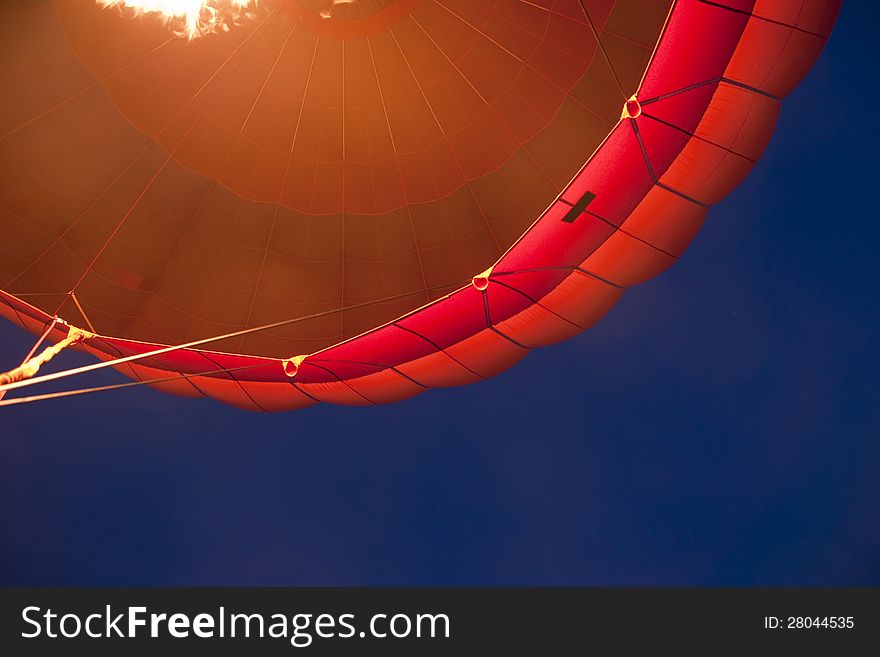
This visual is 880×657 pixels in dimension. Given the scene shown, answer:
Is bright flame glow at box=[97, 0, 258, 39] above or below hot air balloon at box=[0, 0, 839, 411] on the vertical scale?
above

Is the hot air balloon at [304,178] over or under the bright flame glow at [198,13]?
under

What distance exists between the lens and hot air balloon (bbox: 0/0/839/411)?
14.4 ft

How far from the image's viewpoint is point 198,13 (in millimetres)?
4574

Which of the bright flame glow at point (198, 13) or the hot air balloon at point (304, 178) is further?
the bright flame glow at point (198, 13)

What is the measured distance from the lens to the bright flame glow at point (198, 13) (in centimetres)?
454

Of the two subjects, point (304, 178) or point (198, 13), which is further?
point (304, 178)

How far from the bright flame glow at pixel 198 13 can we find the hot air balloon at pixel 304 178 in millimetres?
12

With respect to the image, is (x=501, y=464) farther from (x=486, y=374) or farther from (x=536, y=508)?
(x=486, y=374)

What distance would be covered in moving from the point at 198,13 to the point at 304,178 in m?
1.15

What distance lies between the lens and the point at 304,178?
487 centimetres

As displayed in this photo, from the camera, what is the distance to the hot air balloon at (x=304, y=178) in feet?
14.4

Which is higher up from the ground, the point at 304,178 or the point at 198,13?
the point at 198,13

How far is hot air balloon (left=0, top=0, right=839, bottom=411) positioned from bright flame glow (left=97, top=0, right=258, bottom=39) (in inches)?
0.5

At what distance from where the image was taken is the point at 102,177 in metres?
4.71
